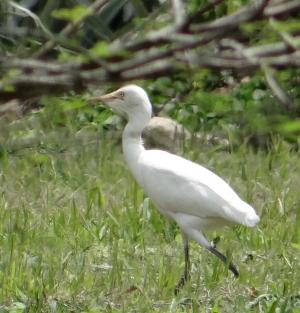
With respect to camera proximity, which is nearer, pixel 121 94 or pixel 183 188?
pixel 183 188

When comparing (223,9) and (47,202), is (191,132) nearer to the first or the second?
(47,202)

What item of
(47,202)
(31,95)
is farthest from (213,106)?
(47,202)

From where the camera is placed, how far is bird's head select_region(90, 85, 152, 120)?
729 cm

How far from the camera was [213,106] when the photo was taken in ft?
12.5

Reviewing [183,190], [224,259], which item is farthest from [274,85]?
[183,190]

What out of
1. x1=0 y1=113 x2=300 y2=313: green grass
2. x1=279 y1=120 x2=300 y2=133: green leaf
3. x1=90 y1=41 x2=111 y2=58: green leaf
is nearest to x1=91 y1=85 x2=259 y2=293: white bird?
x1=0 y1=113 x2=300 y2=313: green grass

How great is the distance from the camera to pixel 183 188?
6.79 m

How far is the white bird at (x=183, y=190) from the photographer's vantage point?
641 cm

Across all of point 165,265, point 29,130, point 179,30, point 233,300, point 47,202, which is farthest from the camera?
Result: point 47,202

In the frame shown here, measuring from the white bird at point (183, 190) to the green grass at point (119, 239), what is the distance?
0.63 ft

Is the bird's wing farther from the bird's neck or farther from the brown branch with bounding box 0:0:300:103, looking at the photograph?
the brown branch with bounding box 0:0:300:103

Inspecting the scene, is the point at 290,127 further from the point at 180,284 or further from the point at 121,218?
the point at 121,218

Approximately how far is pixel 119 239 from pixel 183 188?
1.66 ft

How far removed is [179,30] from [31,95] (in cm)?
29
